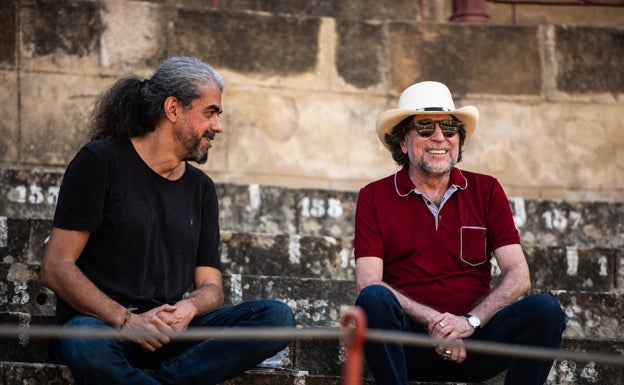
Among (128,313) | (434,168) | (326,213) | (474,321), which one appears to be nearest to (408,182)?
(434,168)

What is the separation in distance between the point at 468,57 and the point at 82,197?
3.98m

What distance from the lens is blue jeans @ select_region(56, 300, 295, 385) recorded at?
17.5ft

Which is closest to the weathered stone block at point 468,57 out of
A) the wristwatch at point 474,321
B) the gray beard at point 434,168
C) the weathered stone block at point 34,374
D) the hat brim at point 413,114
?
the hat brim at point 413,114

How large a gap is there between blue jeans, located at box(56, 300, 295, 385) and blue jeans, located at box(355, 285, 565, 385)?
1.32 ft

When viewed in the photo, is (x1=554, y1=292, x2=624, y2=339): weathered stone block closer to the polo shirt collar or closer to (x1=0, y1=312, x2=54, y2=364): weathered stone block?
the polo shirt collar

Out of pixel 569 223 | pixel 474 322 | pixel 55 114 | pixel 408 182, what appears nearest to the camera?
pixel 474 322

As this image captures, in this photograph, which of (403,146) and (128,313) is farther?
(403,146)

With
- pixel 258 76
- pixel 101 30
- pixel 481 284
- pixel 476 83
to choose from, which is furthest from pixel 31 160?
pixel 481 284

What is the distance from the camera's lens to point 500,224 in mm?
6277

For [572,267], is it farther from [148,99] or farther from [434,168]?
[148,99]

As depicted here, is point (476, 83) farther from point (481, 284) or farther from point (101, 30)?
point (481, 284)

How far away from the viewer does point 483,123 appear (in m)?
9.12

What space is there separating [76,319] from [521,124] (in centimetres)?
440

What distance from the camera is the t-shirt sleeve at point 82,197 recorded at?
5.67 metres
